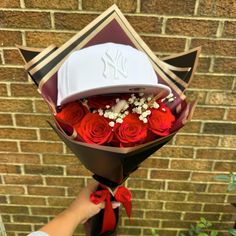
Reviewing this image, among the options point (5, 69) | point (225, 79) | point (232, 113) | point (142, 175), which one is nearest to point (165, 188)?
point (142, 175)

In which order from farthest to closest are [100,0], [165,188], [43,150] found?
[165,188]
[43,150]
[100,0]

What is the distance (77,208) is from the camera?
51.0 inches

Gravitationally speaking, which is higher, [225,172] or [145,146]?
[145,146]

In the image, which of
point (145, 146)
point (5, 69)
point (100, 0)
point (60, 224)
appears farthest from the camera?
point (5, 69)

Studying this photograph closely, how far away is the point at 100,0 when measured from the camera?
5.27ft

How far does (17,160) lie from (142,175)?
0.75m

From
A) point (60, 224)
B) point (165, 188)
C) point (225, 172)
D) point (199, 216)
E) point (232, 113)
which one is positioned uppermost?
point (232, 113)

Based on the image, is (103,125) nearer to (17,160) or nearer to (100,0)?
(100,0)

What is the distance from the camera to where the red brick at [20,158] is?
2023 millimetres

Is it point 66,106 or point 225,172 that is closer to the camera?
point 66,106

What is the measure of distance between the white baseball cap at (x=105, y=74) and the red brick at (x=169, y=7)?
1.98 feet

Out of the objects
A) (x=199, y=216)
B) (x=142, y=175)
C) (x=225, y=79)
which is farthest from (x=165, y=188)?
(x=225, y=79)

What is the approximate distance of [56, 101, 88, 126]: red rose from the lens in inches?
42.3

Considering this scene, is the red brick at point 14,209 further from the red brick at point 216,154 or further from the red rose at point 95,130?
the red rose at point 95,130
